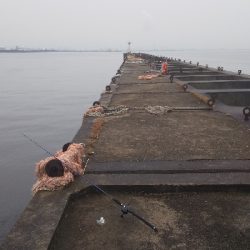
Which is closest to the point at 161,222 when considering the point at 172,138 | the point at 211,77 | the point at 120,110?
the point at 172,138

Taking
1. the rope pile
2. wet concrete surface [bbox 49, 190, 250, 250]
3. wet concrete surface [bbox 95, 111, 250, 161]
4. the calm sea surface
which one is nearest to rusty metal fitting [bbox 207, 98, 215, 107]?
the rope pile

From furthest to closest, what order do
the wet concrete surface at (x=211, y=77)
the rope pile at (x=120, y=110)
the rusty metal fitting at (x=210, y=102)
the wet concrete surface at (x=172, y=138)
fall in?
the wet concrete surface at (x=211, y=77), the rusty metal fitting at (x=210, y=102), the rope pile at (x=120, y=110), the wet concrete surface at (x=172, y=138)

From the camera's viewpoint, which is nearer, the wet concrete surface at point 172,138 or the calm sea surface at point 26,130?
the wet concrete surface at point 172,138

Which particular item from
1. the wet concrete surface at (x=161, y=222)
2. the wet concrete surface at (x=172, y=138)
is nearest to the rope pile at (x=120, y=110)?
the wet concrete surface at (x=172, y=138)

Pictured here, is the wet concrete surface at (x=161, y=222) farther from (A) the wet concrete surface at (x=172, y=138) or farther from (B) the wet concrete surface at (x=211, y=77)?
(B) the wet concrete surface at (x=211, y=77)

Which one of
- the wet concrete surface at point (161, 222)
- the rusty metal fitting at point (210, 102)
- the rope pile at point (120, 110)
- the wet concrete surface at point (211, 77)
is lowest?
the wet concrete surface at point (211, 77)

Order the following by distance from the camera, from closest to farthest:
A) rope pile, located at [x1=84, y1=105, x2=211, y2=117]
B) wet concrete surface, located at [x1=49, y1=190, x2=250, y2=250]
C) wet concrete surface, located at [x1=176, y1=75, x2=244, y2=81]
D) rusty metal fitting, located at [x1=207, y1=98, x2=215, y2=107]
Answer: wet concrete surface, located at [x1=49, y1=190, x2=250, y2=250], rope pile, located at [x1=84, y1=105, x2=211, y2=117], rusty metal fitting, located at [x1=207, y1=98, x2=215, y2=107], wet concrete surface, located at [x1=176, y1=75, x2=244, y2=81]

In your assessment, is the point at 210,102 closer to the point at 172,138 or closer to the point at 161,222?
the point at 172,138

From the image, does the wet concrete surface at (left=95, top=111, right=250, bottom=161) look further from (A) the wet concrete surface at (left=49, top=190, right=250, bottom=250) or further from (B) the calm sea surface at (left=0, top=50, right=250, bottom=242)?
(B) the calm sea surface at (left=0, top=50, right=250, bottom=242)

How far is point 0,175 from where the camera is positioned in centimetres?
1175

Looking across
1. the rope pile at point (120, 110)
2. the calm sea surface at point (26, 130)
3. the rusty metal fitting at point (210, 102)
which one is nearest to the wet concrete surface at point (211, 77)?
the calm sea surface at point (26, 130)

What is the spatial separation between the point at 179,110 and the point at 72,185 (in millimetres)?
6251

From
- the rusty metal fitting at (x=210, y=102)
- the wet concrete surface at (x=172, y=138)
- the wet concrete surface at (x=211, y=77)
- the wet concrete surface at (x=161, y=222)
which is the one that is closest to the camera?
the wet concrete surface at (x=161, y=222)

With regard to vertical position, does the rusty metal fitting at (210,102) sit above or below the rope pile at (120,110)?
above
